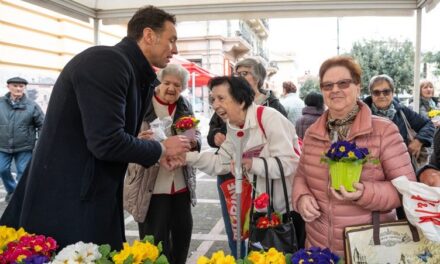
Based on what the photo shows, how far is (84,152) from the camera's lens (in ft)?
5.90

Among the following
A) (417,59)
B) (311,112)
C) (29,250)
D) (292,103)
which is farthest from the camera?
(292,103)

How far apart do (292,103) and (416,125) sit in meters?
3.42

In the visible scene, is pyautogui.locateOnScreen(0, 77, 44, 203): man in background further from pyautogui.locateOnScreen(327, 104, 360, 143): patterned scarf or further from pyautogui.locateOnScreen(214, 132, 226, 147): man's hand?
pyautogui.locateOnScreen(327, 104, 360, 143): patterned scarf

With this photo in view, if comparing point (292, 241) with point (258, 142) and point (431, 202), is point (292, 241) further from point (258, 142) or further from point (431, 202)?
point (431, 202)

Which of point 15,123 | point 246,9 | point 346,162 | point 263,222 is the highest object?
point 246,9

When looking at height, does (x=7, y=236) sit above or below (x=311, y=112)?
below

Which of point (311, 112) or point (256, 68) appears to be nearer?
point (256, 68)

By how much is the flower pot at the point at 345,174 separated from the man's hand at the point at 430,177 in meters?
0.36

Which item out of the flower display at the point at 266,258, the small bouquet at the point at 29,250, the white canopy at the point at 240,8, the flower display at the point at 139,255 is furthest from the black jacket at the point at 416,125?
the small bouquet at the point at 29,250

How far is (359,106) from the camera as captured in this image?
2.07 m

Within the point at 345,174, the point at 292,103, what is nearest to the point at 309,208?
the point at 345,174

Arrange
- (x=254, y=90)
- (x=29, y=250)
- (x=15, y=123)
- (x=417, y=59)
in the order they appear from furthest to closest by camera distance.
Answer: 1. (x=15, y=123)
2. (x=417, y=59)
3. (x=254, y=90)
4. (x=29, y=250)

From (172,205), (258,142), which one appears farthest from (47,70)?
(258,142)

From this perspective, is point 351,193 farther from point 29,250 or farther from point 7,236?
point 7,236
